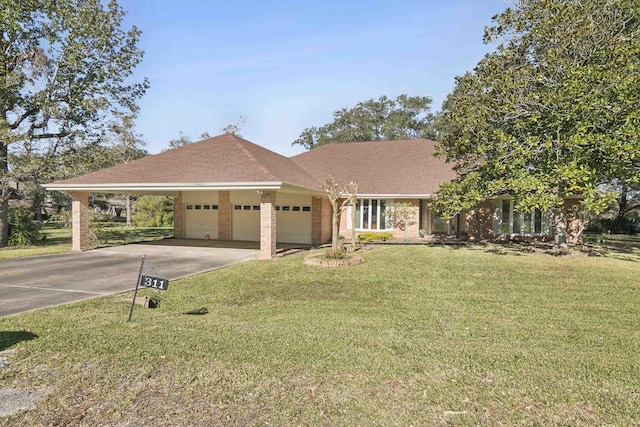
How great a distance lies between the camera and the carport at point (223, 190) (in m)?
13.8

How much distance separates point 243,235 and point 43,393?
16.4m

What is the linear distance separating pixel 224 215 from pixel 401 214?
9.66 m

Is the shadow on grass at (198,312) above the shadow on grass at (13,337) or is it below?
below

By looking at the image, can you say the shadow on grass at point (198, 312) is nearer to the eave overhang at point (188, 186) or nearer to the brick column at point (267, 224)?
the brick column at point (267, 224)

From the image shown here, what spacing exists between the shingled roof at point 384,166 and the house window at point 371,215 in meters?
0.88

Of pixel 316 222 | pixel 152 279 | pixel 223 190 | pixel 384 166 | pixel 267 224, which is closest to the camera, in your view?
pixel 152 279

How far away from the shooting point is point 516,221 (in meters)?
19.8

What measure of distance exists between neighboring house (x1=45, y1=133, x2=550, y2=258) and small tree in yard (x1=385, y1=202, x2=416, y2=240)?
31 cm

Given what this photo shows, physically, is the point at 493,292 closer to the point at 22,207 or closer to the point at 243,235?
the point at 243,235

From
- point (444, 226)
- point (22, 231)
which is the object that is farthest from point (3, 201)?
point (444, 226)

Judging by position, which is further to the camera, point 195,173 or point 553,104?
point 195,173

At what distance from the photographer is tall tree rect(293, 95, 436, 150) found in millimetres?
41000

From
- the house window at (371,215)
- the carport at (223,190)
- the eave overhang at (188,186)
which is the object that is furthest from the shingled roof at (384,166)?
the eave overhang at (188,186)

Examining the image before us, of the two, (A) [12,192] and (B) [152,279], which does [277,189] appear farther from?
(A) [12,192]
